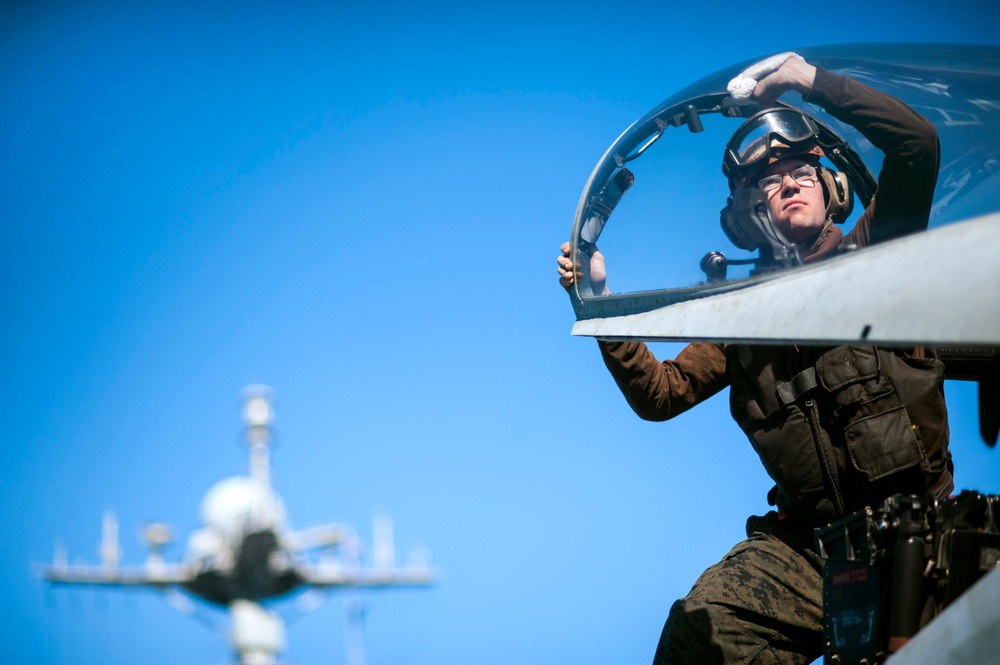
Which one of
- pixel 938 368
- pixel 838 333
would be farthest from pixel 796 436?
pixel 838 333

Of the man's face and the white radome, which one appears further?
the white radome

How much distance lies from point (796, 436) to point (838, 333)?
1.74 meters

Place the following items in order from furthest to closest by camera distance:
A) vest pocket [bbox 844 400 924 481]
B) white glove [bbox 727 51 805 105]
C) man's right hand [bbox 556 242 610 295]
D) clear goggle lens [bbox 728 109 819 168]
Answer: man's right hand [bbox 556 242 610 295] → vest pocket [bbox 844 400 924 481] → white glove [bbox 727 51 805 105] → clear goggle lens [bbox 728 109 819 168]

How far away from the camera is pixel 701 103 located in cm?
414

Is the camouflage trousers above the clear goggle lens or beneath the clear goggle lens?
beneath

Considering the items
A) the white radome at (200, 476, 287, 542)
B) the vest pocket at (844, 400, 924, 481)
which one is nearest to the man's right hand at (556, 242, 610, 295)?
the vest pocket at (844, 400, 924, 481)

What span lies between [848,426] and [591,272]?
115 centimetres

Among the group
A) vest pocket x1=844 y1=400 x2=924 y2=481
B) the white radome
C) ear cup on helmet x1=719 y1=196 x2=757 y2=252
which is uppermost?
the white radome

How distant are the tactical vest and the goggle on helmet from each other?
0.82 meters

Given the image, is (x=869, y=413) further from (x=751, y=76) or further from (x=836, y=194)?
(x=751, y=76)

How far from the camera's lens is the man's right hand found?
440cm

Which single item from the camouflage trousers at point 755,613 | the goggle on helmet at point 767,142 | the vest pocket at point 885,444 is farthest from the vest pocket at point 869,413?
the goggle on helmet at point 767,142

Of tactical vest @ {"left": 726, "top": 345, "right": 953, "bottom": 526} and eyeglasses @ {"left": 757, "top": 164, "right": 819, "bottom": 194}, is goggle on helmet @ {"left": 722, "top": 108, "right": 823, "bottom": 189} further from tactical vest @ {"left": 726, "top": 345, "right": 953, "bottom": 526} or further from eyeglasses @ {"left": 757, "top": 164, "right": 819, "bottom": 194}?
tactical vest @ {"left": 726, "top": 345, "right": 953, "bottom": 526}

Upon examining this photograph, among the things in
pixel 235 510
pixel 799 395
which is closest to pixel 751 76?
pixel 799 395
